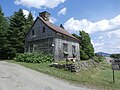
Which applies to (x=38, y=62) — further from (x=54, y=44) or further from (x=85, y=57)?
(x=85, y=57)

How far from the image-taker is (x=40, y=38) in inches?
1153

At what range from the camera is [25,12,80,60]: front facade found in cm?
2727

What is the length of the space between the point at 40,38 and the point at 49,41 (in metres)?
2.14

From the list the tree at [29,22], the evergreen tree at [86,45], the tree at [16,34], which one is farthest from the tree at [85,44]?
the tree at [16,34]

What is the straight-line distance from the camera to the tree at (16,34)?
122 feet

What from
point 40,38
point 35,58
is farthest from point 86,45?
point 35,58

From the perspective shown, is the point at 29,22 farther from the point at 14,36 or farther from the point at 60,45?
the point at 60,45

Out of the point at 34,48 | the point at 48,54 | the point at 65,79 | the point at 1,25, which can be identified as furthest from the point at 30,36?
the point at 65,79

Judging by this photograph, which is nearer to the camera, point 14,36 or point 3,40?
point 14,36

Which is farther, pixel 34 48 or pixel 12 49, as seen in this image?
pixel 12 49

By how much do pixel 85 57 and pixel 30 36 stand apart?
14.6 metres

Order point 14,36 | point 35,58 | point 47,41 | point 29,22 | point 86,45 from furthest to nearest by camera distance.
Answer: point 29,22 → point 86,45 → point 14,36 → point 47,41 → point 35,58

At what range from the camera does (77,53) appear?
32.6 metres

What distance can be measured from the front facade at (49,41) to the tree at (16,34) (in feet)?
20.0
